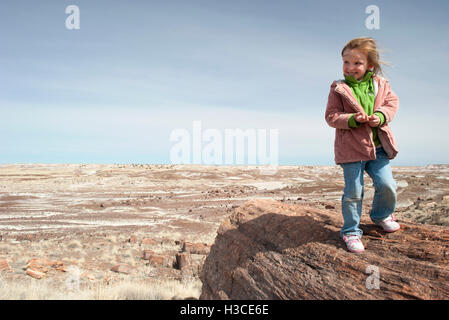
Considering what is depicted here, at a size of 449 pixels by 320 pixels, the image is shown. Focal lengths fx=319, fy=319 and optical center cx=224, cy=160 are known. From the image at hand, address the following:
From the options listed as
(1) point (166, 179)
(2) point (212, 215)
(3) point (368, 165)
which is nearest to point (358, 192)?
(3) point (368, 165)

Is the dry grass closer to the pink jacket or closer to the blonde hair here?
the pink jacket

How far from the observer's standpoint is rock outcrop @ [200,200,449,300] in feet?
10.3

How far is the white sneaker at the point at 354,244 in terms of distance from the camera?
3665 mm

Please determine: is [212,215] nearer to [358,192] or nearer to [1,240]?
[1,240]

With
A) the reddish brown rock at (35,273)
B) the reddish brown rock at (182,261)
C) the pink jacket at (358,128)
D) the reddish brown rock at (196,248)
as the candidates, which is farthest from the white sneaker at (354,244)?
the reddish brown rock at (196,248)

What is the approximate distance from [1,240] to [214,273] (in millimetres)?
13219

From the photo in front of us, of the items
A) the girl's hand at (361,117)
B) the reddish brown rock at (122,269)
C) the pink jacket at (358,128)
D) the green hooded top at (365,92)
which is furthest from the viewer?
the reddish brown rock at (122,269)

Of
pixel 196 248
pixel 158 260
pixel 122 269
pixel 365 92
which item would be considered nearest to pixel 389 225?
pixel 365 92

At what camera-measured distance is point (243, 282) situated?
4219mm

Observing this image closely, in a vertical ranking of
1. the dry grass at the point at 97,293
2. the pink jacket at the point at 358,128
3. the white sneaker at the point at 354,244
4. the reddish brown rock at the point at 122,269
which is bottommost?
the reddish brown rock at the point at 122,269

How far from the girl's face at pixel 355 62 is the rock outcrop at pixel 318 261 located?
79.0 inches

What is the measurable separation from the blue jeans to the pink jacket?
4.1 inches

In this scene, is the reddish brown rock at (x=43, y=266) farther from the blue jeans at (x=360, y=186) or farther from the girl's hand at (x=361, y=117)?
the girl's hand at (x=361, y=117)

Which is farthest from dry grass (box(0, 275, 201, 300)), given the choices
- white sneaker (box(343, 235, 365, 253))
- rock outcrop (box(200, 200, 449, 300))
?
white sneaker (box(343, 235, 365, 253))
